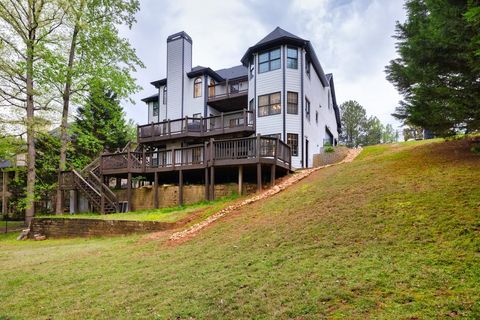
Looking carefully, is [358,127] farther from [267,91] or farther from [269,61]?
[267,91]

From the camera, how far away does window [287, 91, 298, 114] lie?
2072 centimetres

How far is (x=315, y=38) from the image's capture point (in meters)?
25.6

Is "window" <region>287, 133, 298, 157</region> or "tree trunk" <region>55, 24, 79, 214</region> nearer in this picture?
"tree trunk" <region>55, 24, 79, 214</region>

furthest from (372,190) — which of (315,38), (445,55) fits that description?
(315,38)

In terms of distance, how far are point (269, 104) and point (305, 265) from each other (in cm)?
1627

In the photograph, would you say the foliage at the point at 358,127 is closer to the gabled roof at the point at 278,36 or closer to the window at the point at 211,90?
the window at the point at 211,90

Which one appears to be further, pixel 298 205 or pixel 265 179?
pixel 265 179

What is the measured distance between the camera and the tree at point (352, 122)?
52.5m

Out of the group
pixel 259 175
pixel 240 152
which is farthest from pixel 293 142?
pixel 259 175

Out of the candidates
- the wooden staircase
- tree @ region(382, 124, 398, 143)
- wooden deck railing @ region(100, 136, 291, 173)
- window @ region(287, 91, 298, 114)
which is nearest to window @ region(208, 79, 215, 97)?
window @ region(287, 91, 298, 114)

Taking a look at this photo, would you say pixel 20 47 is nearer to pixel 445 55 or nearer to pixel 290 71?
pixel 290 71

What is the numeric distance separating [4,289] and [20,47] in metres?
17.1

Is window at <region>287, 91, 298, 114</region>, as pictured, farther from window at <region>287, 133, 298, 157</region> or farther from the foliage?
the foliage

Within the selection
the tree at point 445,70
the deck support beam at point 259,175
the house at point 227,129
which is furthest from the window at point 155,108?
the tree at point 445,70
